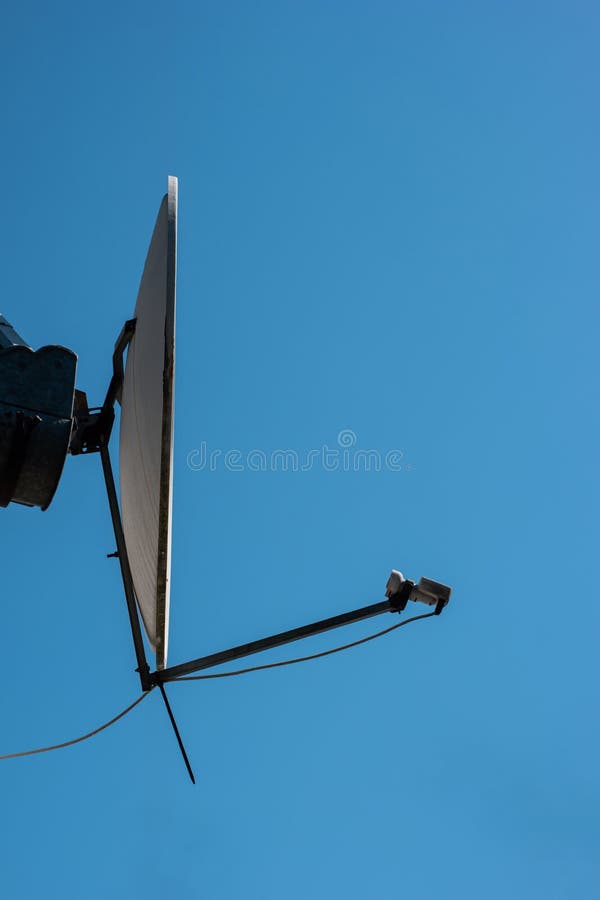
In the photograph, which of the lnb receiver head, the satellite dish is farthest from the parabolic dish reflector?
the lnb receiver head

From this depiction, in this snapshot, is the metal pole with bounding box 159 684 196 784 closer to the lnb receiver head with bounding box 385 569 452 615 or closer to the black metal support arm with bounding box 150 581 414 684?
the black metal support arm with bounding box 150 581 414 684

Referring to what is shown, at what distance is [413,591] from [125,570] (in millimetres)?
2141

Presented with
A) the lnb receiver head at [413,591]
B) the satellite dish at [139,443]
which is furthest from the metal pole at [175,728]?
the lnb receiver head at [413,591]

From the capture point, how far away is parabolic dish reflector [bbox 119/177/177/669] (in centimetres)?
511

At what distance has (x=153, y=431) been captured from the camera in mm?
5488

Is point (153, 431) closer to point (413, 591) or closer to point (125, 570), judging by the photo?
point (125, 570)

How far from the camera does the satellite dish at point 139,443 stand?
497 cm

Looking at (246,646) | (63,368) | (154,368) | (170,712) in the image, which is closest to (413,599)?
(246,646)

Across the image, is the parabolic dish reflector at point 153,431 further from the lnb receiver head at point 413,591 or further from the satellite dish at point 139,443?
the lnb receiver head at point 413,591

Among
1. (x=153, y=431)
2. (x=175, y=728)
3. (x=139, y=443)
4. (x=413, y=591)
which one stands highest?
(x=139, y=443)

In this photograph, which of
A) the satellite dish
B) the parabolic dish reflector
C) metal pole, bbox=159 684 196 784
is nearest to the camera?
the satellite dish

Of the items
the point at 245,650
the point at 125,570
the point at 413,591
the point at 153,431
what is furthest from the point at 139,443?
the point at 413,591

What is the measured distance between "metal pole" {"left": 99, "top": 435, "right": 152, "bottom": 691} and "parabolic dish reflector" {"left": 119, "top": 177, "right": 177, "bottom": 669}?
65mm

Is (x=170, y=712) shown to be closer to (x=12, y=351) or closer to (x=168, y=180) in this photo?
(x=12, y=351)
